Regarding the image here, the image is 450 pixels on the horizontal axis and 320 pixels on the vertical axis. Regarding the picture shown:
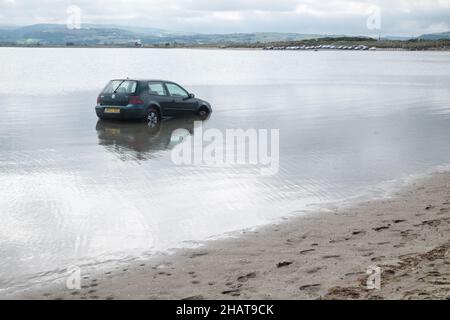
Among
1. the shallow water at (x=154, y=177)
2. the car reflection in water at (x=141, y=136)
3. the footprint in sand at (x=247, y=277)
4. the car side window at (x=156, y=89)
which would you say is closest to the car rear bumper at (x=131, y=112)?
the car reflection in water at (x=141, y=136)

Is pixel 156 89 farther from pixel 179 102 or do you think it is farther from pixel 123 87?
pixel 123 87

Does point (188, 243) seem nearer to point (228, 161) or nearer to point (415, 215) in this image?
point (415, 215)

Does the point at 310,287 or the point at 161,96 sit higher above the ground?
the point at 161,96

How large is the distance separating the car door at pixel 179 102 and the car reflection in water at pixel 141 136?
13.4 inches

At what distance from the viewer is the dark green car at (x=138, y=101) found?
21109mm

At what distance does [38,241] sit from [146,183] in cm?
386

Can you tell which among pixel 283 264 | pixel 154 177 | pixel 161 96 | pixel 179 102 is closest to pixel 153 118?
pixel 161 96

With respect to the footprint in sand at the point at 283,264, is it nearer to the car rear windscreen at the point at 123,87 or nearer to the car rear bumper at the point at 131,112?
the car rear bumper at the point at 131,112

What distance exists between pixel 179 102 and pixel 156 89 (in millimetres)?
1190

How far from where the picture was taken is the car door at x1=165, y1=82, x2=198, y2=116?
22.8m

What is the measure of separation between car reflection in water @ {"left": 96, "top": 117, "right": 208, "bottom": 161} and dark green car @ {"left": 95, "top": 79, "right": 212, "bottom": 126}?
12.2 inches

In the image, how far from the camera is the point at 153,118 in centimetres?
2166
